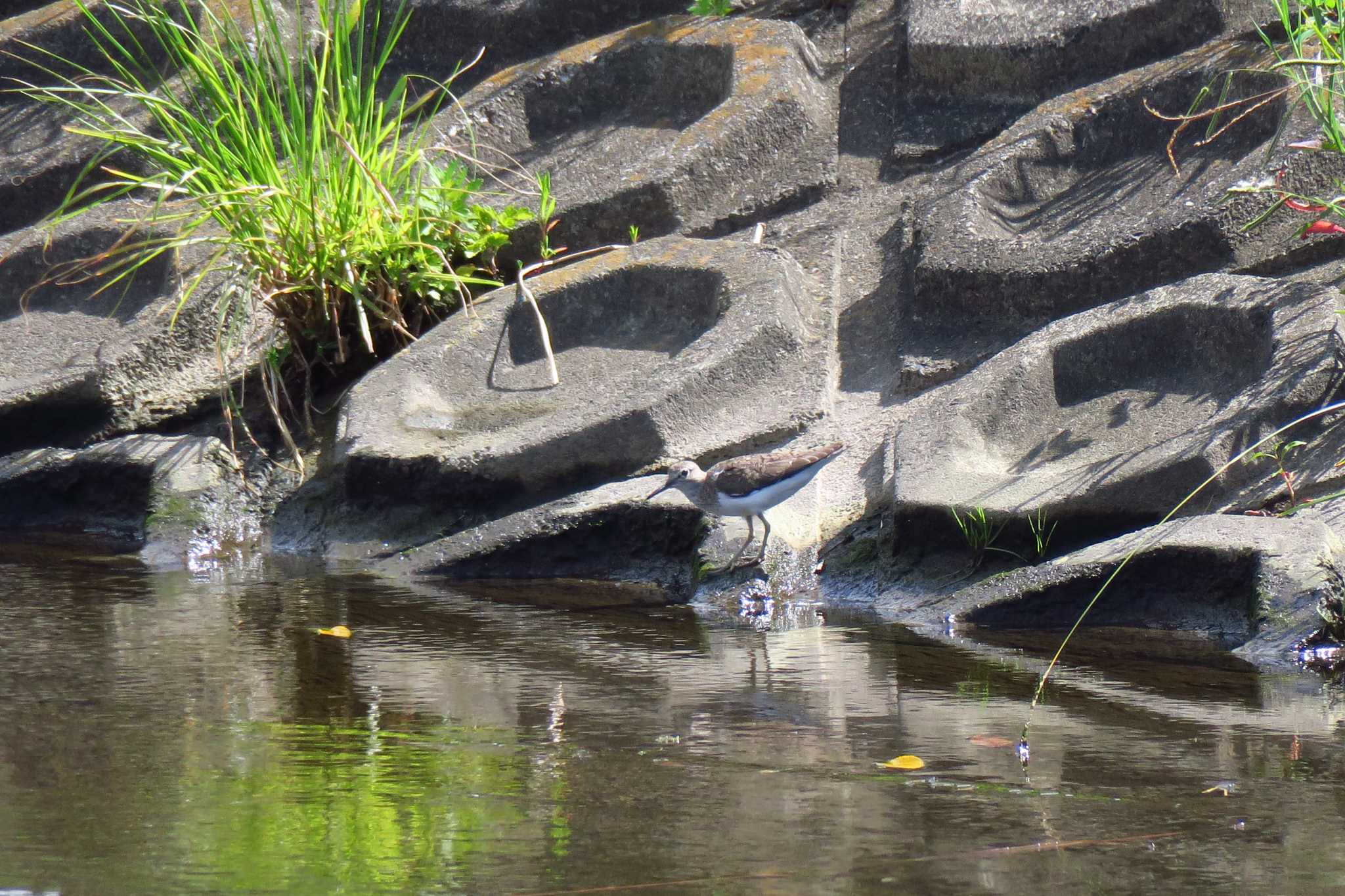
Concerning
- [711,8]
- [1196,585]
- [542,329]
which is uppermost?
[711,8]

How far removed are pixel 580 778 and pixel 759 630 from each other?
1.29 metres

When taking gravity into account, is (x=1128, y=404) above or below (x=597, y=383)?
below

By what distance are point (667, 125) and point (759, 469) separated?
2.83m

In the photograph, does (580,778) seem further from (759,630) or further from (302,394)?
(302,394)

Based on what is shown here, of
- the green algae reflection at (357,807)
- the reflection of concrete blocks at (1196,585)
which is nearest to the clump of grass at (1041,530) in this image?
the reflection of concrete blocks at (1196,585)

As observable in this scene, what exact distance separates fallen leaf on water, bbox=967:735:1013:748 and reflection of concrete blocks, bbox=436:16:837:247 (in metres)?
3.36

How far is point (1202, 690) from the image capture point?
3.19 m

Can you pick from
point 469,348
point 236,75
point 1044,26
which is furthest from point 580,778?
point 1044,26

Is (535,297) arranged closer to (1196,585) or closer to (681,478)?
(681,478)

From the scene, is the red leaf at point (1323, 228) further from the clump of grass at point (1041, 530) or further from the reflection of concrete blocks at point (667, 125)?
the reflection of concrete blocks at point (667, 125)

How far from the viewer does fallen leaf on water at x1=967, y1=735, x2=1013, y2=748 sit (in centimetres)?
282

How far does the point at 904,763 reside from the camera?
2.72 metres

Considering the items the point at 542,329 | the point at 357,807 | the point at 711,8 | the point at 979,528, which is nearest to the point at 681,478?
the point at 979,528

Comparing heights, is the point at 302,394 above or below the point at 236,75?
below
